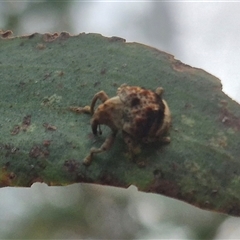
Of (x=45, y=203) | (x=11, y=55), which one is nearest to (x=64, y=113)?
(x=11, y=55)

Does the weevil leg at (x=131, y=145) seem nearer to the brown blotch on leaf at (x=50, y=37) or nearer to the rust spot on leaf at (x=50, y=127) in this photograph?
the rust spot on leaf at (x=50, y=127)

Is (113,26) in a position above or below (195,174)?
above

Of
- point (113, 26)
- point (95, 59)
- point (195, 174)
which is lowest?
point (195, 174)

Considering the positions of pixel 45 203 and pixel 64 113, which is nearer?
pixel 64 113

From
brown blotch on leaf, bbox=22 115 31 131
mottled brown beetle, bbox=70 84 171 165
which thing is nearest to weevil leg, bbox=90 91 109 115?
mottled brown beetle, bbox=70 84 171 165

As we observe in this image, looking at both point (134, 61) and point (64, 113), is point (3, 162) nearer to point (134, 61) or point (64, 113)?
point (64, 113)

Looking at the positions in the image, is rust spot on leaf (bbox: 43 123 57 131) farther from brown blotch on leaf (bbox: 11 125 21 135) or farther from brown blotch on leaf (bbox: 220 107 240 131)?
brown blotch on leaf (bbox: 220 107 240 131)

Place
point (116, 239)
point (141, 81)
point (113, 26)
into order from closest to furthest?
point (141, 81), point (116, 239), point (113, 26)

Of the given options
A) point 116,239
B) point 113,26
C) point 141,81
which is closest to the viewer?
point 141,81
